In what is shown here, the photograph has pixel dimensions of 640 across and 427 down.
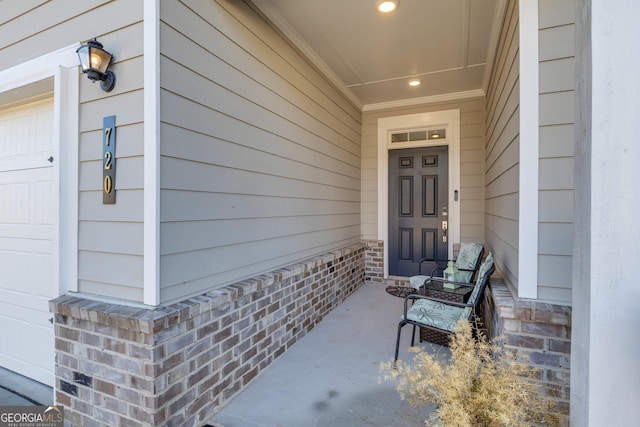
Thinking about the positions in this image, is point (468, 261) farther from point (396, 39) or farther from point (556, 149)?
point (396, 39)

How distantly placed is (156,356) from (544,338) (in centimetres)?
207

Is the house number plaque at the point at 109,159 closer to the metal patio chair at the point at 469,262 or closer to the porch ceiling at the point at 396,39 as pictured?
the porch ceiling at the point at 396,39

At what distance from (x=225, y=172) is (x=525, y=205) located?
1.89m

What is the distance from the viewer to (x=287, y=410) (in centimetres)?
197

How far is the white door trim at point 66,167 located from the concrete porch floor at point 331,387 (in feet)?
4.19

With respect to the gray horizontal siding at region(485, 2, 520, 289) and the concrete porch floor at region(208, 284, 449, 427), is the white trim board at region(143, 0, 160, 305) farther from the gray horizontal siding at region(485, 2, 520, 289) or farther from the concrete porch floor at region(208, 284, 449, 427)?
the gray horizontal siding at region(485, 2, 520, 289)

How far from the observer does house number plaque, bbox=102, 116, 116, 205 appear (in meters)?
1.74

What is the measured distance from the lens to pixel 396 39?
3025 mm

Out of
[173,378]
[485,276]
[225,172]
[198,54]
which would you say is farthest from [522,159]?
[173,378]

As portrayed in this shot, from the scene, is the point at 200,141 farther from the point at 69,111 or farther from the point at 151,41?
the point at 69,111

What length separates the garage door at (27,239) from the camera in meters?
2.32

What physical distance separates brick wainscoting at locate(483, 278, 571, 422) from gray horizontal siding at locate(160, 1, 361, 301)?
69.0 inches

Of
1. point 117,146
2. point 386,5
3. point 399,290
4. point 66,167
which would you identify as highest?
point 386,5

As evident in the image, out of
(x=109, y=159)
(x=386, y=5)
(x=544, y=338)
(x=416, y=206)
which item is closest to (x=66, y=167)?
(x=109, y=159)
